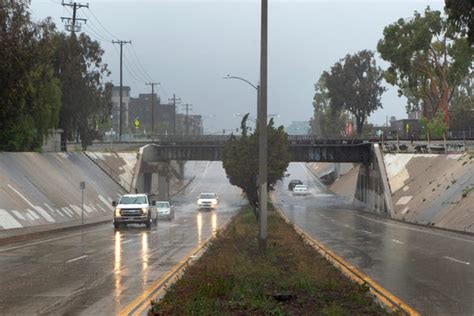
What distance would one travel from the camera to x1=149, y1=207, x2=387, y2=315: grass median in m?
9.22

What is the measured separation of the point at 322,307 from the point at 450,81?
245ft

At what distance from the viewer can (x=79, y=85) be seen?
61.1 metres

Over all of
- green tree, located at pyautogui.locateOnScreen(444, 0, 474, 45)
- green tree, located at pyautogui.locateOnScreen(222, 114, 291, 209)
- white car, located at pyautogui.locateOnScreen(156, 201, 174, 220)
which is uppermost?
green tree, located at pyautogui.locateOnScreen(444, 0, 474, 45)

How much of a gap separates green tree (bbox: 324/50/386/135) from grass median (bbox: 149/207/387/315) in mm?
101032

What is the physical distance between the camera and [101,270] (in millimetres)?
16062

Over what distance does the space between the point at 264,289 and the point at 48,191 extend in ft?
119

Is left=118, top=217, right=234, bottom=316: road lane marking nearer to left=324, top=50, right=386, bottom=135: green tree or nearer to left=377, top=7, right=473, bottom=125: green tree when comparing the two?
left=377, top=7, right=473, bottom=125: green tree

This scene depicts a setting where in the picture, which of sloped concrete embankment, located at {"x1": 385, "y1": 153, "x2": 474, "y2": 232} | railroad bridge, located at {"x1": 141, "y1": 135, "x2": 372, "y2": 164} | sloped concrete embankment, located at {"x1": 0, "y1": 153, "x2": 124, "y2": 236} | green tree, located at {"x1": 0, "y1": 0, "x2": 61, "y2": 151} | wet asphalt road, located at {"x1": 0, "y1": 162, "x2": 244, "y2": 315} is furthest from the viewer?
railroad bridge, located at {"x1": 141, "y1": 135, "x2": 372, "y2": 164}

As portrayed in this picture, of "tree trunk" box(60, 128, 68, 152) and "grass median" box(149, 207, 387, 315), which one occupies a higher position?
"tree trunk" box(60, 128, 68, 152)

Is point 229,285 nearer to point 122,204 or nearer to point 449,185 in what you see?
point 122,204

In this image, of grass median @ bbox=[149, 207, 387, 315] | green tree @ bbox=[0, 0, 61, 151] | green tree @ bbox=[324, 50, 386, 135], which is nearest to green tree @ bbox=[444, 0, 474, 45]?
grass median @ bbox=[149, 207, 387, 315]

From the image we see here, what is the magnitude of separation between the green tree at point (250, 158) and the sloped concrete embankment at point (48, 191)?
36.6 ft

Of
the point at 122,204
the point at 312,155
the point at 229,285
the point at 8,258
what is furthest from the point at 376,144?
the point at 229,285

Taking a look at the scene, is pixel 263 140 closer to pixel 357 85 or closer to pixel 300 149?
pixel 300 149
